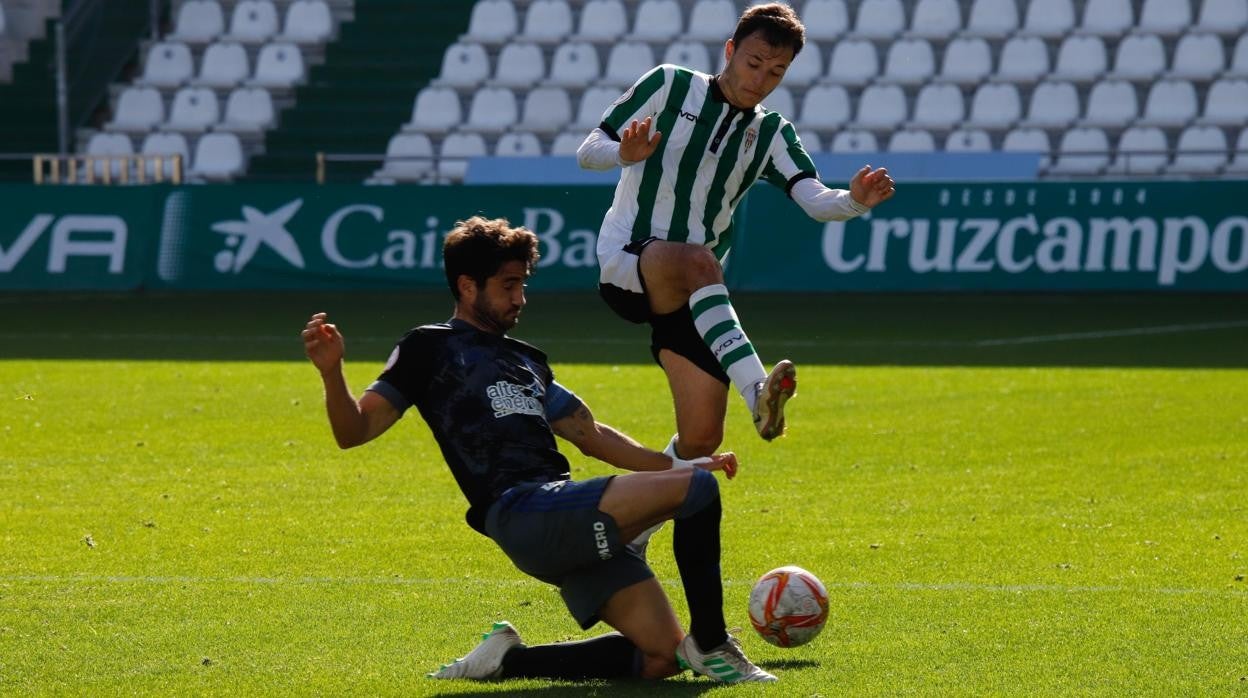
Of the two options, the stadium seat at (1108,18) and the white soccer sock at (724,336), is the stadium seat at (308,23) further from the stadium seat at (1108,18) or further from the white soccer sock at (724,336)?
the white soccer sock at (724,336)

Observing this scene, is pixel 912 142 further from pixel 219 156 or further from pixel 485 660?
pixel 485 660

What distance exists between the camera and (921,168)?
1980 cm

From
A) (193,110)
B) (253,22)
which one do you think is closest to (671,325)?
(193,110)

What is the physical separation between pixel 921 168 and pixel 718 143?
46.3 feet

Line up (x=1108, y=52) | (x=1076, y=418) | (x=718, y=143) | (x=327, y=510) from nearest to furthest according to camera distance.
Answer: (x=718, y=143)
(x=327, y=510)
(x=1076, y=418)
(x=1108, y=52)

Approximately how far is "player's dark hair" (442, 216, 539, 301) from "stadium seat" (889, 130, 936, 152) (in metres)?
16.7

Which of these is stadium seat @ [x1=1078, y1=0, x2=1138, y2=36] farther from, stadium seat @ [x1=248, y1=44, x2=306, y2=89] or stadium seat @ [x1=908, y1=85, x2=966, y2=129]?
stadium seat @ [x1=248, y1=44, x2=306, y2=89]

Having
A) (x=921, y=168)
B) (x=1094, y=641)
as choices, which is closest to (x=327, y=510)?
(x=1094, y=641)

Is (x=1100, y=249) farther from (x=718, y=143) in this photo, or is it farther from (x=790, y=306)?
(x=718, y=143)

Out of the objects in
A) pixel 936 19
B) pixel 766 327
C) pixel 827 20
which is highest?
pixel 936 19

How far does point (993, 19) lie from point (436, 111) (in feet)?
24.3

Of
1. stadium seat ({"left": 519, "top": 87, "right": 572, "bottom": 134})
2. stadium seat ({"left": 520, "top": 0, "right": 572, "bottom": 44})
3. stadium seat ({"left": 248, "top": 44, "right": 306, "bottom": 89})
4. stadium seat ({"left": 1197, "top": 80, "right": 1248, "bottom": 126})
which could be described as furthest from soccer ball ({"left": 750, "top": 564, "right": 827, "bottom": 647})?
stadium seat ({"left": 248, "top": 44, "right": 306, "bottom": 89})

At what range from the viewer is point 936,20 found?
74.9 feet

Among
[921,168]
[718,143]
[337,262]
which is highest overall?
[718,143]
